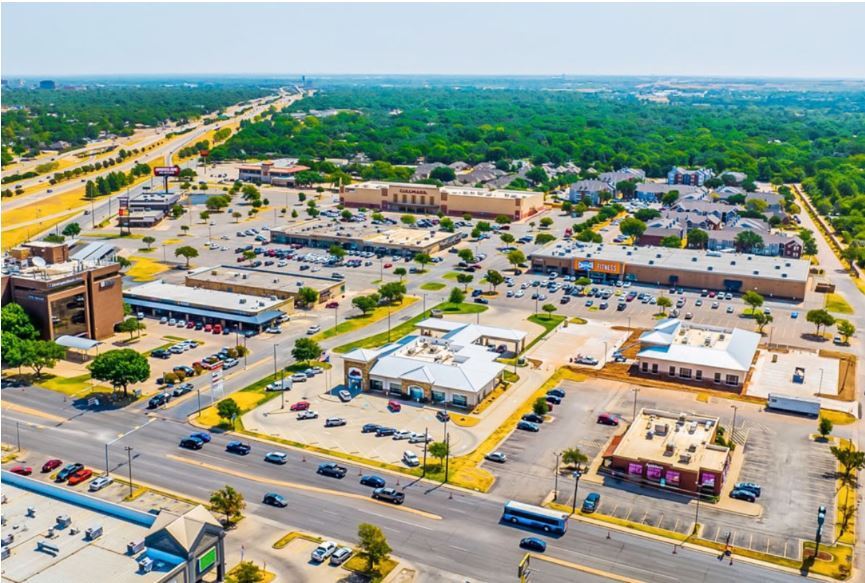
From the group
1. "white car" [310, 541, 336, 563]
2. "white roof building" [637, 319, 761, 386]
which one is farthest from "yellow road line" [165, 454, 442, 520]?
"white roof building" [637, 319, 761, 386]

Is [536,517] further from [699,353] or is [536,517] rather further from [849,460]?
[699,353]

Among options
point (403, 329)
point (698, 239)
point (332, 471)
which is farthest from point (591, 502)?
point (698, 239)

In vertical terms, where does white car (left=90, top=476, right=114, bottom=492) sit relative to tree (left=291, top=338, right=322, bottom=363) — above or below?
below

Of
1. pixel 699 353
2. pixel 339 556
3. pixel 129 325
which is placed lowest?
pixel 339 556

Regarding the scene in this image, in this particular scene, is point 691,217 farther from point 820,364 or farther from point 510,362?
point 510,362

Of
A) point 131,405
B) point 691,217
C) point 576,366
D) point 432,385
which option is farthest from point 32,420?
point 691,217

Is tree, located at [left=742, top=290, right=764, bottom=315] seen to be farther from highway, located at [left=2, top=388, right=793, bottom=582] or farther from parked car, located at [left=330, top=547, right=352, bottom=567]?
parked car, located at [left=330, top=547, right=352, bottom=567]
